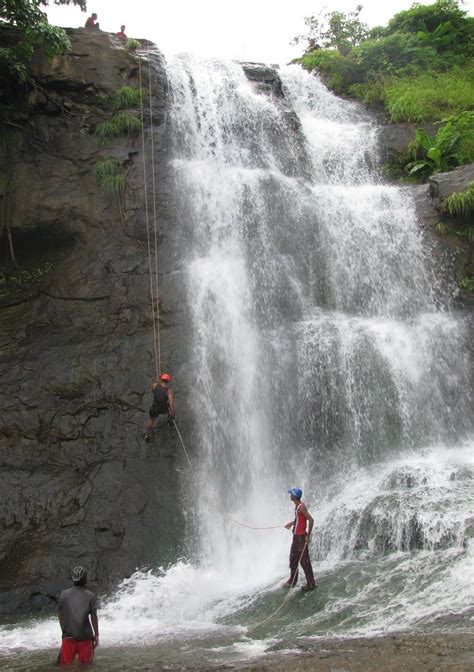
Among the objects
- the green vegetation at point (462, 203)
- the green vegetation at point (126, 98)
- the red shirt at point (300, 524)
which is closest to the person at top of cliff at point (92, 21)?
the green vegetation at point (126, 98)

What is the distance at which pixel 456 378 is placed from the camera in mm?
13227

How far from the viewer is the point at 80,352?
42.2 feet

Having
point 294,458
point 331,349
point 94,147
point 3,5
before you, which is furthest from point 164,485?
point 3,5

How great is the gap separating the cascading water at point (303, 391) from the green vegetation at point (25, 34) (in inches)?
143

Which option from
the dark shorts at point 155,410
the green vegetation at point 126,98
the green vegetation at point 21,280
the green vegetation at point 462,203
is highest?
the green vegetation at point 126,98

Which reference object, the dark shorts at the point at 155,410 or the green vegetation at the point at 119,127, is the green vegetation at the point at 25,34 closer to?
the green vegetation at the point at 119,127

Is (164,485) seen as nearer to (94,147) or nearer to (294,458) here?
→ (294,458)

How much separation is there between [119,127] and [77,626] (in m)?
12.4

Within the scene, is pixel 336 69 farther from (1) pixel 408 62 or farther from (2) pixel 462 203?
(2) pixel 462 203

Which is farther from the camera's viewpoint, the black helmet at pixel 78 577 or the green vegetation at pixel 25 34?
the green vegetation at pixel 25 34

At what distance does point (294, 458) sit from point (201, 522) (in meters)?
2.22

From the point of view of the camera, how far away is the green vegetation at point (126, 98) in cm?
1588

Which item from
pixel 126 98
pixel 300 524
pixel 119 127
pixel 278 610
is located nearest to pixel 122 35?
pixel 126 98

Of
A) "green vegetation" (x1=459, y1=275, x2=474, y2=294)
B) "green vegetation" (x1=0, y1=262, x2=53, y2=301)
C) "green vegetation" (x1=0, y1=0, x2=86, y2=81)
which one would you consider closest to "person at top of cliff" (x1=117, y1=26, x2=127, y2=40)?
"green vegetation" (x1=0, y1=0, x2=86, y2=81)
